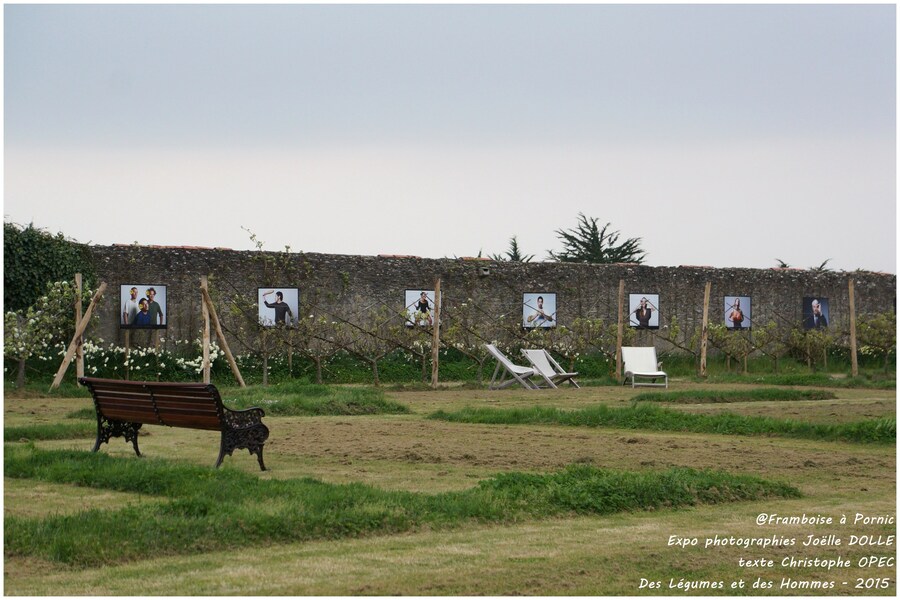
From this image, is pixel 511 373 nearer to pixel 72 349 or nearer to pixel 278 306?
pixel 278 306

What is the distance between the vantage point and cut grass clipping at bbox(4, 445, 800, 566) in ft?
22.0

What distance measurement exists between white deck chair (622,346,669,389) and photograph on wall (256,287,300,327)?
23.1ft

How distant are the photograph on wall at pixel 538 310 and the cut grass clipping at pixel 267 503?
1774 centimetres

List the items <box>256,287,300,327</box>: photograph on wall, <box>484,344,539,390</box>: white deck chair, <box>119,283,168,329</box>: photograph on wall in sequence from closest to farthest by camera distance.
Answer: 1. <box>484,344,539,390</box>: white deck chair
2. <box>119,283,168,329</box>: photograph on wall
3. <box>256,287,300,327</box>: photograph on wall

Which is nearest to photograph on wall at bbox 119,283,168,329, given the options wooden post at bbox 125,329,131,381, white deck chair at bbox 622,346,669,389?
wooden post at bbox 125,329,131,381

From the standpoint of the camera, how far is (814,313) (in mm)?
30891

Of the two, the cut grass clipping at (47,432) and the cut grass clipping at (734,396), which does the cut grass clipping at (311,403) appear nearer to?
the cut grass clipping at (47,432)

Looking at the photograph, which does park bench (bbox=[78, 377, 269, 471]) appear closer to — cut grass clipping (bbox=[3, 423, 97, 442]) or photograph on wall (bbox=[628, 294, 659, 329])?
cut grass clipping (bbox=[3, 423, 97, 442])

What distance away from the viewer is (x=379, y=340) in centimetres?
2488

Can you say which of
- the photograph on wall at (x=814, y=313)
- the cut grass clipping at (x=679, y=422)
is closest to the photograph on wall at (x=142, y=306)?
the cut grass clipping at (x=679, y=422)

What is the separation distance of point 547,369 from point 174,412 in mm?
13591

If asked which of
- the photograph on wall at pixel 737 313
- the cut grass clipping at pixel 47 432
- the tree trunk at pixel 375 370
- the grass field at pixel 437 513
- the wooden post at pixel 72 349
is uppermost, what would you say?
the photograph on wall at pixel 737 313

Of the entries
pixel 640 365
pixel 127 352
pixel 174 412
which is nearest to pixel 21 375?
pixel 127 352

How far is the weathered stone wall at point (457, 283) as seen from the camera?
77.4 feet
